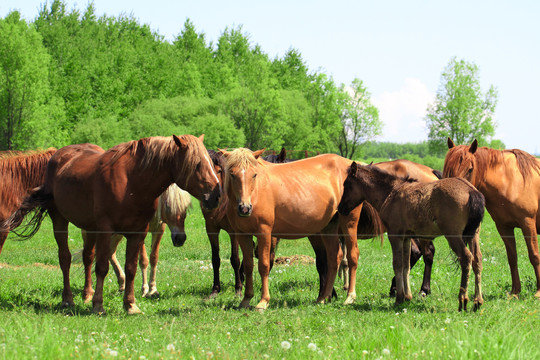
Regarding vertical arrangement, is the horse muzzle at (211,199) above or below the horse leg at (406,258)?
above

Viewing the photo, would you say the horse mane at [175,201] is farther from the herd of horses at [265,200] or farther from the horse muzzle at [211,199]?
the horse muzzle at [211,199]

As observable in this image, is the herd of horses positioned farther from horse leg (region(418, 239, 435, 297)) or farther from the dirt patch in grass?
the dirt patch in grass

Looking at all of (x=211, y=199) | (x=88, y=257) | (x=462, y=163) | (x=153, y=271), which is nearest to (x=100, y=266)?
(x=88, y=257)

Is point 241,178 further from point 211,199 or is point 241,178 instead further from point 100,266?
point 100,266

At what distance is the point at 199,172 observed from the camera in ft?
22.1

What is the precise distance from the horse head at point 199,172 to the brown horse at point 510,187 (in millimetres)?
3072

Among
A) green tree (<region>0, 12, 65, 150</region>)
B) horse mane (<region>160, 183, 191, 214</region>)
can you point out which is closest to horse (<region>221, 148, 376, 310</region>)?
horse mane (<region>160, 183, 191, 214</region>)

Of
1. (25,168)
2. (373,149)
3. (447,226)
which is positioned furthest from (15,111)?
(373,149)

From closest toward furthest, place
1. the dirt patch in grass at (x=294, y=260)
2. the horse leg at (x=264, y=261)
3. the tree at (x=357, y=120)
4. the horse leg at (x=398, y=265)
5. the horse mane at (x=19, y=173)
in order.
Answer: the horse leg at (x=398, y=265) → the horse leg at (x=264, y=261) → the horse mane at (x=19, y=173) → the dirt patch in grass at (x=294, y=260) → the tree at (x=357, y=120)

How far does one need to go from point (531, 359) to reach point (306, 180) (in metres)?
4.43

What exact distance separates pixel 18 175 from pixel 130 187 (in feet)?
8.10

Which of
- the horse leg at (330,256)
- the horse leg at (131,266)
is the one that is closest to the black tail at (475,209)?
the horse leg at (330,256)

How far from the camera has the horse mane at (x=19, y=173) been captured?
824 cm

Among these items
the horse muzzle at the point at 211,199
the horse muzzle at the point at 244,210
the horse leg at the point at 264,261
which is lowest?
the horse leg at the point at 264,261
